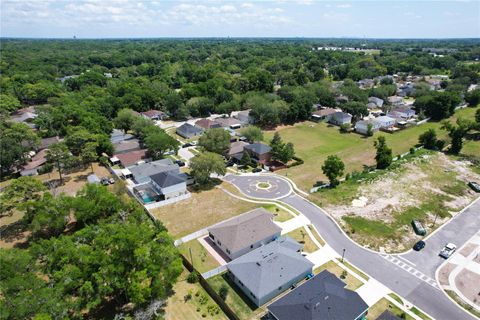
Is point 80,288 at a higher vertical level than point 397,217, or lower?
higher

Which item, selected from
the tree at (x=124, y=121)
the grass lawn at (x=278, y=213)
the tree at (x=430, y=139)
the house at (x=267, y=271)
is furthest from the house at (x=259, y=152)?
the tree at (x=430, y=139)

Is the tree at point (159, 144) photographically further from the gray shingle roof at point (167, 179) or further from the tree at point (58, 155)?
the tree at point (58, 155)

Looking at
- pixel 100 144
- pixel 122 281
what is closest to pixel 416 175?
pixel 122 281

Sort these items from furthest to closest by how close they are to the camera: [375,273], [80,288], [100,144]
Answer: [100,144] → [375,273] → [80,288]

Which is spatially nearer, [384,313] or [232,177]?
[384,313]

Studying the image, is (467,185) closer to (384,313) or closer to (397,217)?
(397,217)
